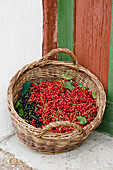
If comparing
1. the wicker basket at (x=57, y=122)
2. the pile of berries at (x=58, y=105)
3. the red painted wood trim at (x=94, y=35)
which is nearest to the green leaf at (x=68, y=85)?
the pile of berries at (x=58, y=105)

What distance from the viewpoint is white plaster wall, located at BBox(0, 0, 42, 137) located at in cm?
174

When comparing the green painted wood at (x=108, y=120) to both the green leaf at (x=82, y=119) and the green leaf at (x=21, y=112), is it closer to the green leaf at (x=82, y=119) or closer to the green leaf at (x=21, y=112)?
the green leaf at (x=82, y=119)

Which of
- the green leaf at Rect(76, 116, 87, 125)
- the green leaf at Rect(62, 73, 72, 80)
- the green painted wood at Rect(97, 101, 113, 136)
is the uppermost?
the green leaf at Rect(62, 73, 72, 80)

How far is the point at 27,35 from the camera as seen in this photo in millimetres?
1908

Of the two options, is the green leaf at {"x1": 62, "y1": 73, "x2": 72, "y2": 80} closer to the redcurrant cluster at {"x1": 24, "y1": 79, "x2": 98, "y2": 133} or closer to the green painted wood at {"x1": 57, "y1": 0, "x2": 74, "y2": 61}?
the redcurrant cluster at {"x1": 24, "y1": 79, "x2": 98, "y2": 133}

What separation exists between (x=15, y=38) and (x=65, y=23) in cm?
47

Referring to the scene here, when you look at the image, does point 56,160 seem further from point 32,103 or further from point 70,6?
point 70,6

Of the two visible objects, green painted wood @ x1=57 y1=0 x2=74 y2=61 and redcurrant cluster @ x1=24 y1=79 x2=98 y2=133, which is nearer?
redcurrant cluster @ x1=24 y1=79 x2=98 y2=133

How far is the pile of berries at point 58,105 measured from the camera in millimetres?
1635

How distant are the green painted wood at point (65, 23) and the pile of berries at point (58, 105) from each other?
0.35 meters

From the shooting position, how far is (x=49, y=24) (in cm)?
202

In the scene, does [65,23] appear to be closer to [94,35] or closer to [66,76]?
[94,35]

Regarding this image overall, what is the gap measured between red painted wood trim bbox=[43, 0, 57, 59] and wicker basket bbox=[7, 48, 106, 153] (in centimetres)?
22

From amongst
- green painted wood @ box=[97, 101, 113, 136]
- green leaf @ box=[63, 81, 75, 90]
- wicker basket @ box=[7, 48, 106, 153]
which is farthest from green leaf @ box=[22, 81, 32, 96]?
green painted wood @ box=[97, 101, 113, 136]
